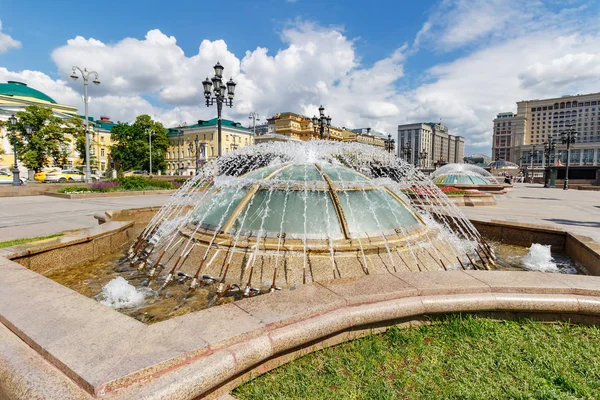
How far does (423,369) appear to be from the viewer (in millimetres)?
2357

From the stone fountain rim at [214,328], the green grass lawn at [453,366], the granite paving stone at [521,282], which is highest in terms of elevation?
the granite paving stone at [521,282]

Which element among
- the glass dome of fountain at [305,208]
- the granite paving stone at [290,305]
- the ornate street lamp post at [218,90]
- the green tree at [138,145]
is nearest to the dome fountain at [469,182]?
the ornate street lamp post at [218,90]

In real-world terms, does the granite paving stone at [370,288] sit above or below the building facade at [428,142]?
below

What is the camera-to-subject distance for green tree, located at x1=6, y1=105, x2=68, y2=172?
3859 cm

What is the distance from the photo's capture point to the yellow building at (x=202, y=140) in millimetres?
71125

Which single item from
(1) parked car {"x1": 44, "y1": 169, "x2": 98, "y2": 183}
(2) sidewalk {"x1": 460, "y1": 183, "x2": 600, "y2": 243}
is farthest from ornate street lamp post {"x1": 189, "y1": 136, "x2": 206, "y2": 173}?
(2) sidewalk {"x1": 460, "y1": 183, "x2": 600, "y2": 243}

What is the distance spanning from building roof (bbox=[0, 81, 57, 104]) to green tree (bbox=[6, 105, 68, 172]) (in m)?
23.2

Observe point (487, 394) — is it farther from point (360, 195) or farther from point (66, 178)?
point (66, 178)

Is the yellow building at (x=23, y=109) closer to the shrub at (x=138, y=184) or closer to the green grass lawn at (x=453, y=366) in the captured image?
the shrub at (x=138, y=184)

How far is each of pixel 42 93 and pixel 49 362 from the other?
7762cm

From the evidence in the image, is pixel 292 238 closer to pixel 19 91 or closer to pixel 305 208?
pixel 305 208

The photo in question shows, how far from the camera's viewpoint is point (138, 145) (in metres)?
57.1

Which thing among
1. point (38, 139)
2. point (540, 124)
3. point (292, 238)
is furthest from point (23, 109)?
point (540, 124)

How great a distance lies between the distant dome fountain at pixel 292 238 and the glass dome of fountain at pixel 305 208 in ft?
0.05
